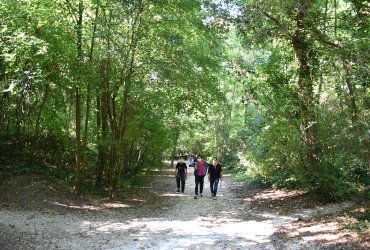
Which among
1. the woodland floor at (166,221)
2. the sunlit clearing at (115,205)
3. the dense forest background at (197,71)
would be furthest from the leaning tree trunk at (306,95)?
the sunlit clearing at (115,205)

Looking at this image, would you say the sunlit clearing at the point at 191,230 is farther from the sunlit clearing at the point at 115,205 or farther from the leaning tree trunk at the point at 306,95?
the leaning tree trunk at the point at 306,95

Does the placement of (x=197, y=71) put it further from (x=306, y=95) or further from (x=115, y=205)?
(x=115, y=205)

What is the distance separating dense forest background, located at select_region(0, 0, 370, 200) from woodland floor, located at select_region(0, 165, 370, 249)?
0.99 m

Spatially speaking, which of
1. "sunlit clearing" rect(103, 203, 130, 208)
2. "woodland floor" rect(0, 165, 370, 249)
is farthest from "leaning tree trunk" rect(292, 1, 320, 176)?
"sunlit clearing" rect(103, 203, 130, 208)

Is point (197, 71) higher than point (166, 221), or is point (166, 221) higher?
point (197, 71)

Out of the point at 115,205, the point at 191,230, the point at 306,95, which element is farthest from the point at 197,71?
the point at 191,230

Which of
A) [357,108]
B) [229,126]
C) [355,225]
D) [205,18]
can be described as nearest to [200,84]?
[205,18]

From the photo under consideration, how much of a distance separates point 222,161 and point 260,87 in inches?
892

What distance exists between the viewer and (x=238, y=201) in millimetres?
14242

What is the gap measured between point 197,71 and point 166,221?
18.9ft

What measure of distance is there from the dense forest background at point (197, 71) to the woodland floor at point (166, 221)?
0.99 meters

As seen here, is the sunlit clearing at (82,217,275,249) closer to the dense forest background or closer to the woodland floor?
the woodland floor

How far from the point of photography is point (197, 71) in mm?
13352

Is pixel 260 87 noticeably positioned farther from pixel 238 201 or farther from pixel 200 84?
pixel 238 201
